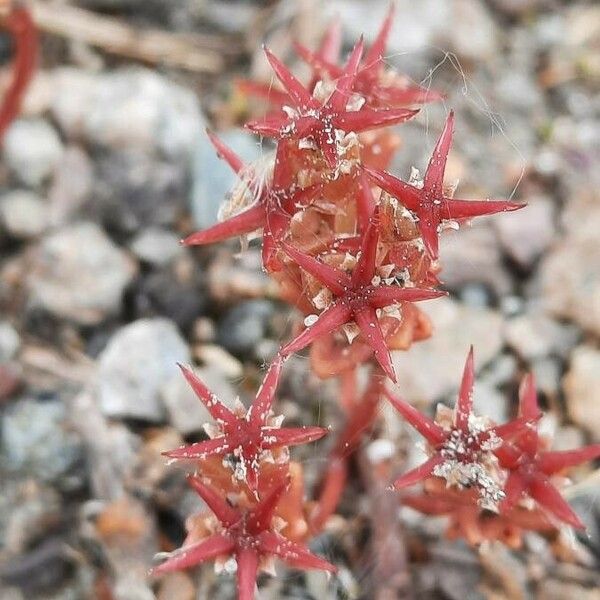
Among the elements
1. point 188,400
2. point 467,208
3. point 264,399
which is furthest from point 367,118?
point 188,400

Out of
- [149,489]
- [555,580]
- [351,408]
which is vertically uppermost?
[351,408]

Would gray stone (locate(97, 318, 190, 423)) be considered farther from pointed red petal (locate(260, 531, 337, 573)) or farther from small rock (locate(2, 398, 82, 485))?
pointed red petal (locate(260, 531, 337, 573))

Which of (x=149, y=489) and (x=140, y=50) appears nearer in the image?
(x=149, y=489)

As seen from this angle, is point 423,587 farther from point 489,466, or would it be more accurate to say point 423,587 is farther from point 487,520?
point 489,466

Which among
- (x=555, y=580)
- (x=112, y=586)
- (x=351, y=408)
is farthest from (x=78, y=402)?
(x=555, y=580)

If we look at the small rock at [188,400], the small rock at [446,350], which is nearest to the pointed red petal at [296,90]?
the small rock at [188,400]

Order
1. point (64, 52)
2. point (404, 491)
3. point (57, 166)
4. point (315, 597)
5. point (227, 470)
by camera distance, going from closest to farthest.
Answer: point (227, 470) < point (315, 597) < point (404, 491) < point (57, 166) < point (64, 52)

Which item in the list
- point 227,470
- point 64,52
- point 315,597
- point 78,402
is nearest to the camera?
point 227,470
